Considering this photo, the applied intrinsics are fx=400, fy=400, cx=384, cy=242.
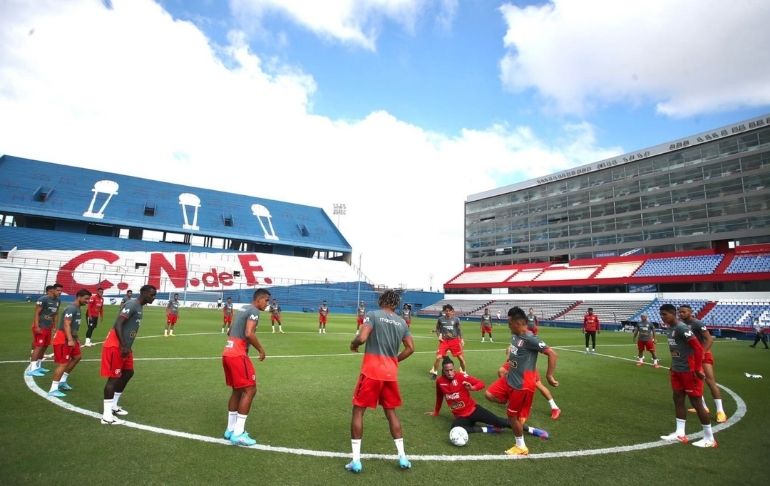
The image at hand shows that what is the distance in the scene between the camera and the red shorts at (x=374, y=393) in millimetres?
5258

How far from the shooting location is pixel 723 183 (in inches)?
2128

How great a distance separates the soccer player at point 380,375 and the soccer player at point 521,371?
1.88 m

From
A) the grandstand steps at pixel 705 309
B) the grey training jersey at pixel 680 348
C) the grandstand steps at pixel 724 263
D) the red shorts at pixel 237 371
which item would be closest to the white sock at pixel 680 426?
the grey training jersey at pixel 680 348

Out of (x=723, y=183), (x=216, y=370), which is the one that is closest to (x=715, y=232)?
(x=723, y=183)

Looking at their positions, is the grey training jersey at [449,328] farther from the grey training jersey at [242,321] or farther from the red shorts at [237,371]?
the red shorts at [237,371]

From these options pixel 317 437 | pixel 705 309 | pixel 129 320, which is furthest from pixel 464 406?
pixel 705 309

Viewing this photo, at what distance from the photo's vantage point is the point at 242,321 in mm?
6305

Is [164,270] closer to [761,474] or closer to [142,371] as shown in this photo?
[142,371]

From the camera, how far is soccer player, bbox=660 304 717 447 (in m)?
6.69

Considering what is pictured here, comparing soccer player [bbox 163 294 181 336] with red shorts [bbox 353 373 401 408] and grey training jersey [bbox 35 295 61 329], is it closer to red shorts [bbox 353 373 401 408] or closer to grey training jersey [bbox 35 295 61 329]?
grey training jersey [bbox 35 295 61 329]

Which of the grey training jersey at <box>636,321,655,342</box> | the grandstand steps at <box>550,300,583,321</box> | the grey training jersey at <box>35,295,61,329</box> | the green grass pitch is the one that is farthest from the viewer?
the grandstand steps at <box>550,300,583,321</box>

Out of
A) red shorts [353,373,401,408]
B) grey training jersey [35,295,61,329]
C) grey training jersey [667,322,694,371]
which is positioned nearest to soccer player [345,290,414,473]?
red shorts [353,373,401,408]

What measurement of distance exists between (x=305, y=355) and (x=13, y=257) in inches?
2112

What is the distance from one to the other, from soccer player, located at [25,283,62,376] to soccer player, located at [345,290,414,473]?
9.35 meters
